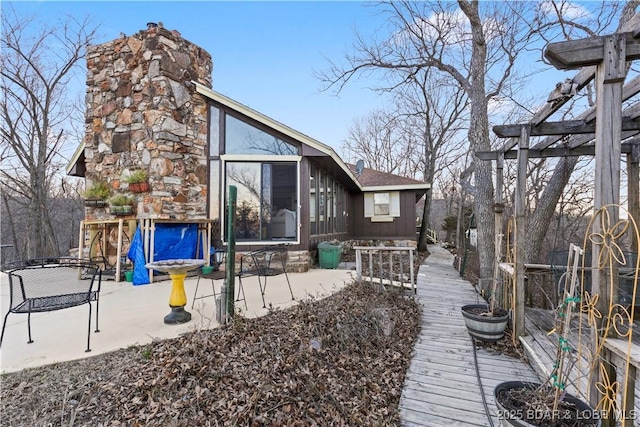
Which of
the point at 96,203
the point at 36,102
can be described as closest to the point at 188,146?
the point at 96,203

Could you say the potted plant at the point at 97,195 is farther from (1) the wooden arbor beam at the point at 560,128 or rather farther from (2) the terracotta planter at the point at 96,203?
(1) the wooden arbor beam at the point at 560,128

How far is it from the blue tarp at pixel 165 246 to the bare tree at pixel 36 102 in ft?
28.5

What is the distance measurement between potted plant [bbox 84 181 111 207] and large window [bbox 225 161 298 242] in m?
2.55

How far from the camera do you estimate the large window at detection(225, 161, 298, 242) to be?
668 centimetres

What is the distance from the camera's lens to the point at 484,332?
3.42 metres

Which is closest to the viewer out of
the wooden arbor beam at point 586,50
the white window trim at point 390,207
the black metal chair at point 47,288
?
the wooden arbor beam at point 586,50

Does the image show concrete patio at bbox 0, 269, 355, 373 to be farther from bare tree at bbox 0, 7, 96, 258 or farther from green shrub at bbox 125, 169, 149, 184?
bare tree at bbox 0, 7, 96, 258

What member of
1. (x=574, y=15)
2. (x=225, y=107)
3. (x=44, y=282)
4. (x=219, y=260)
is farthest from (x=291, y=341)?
(x=574, y=15)

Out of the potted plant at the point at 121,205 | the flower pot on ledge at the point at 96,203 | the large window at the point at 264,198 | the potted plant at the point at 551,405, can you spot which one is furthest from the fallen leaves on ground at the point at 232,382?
the flower pot on ledge at the point at 96,203

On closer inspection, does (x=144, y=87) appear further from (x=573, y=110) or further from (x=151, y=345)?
(x=573, y=110)

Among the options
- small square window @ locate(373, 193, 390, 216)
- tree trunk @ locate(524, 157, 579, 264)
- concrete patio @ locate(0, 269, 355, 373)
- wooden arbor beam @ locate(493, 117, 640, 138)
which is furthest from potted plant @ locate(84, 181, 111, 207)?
tree trunk @ locate(524, 157, 579, 264)

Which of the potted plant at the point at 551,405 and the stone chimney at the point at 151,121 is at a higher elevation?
the stone chimney at the point at 151,121

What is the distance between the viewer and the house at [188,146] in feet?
19.9

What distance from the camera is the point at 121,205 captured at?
5977mm
